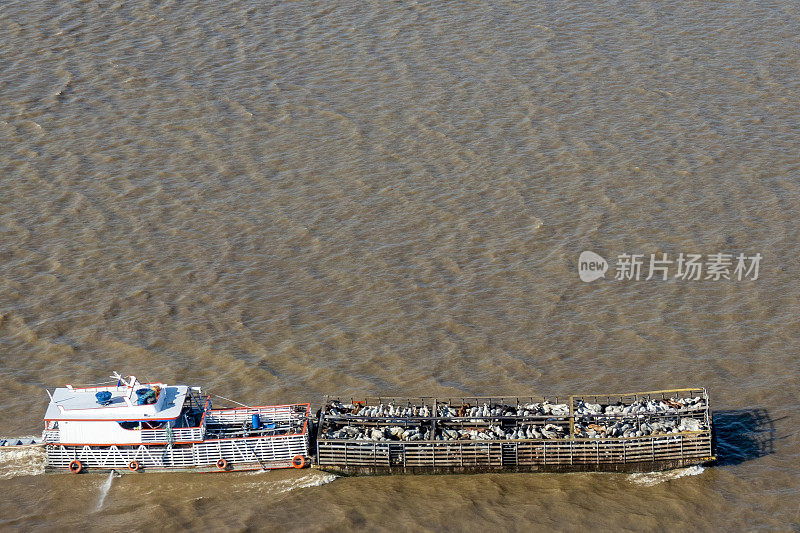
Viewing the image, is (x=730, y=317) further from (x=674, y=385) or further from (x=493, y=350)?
(x=493, y=350)

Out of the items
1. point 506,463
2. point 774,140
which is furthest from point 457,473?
point 774,140

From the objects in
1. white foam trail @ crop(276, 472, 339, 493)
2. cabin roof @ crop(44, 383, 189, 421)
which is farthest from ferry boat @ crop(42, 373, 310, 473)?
white foam trail @ crop(276, 472, 339, 493)

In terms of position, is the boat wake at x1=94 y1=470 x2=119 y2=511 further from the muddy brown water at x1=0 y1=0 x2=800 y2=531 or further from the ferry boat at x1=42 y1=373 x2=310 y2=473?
the ferry boat at x1=42 y1=373 x2=310 y2=473

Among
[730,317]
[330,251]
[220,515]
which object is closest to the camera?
[220,515]

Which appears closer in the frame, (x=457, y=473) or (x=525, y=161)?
(x=457, y=473)

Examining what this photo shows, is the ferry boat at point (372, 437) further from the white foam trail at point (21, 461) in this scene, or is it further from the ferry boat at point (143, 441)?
the white foam trail at point (21, 461)
